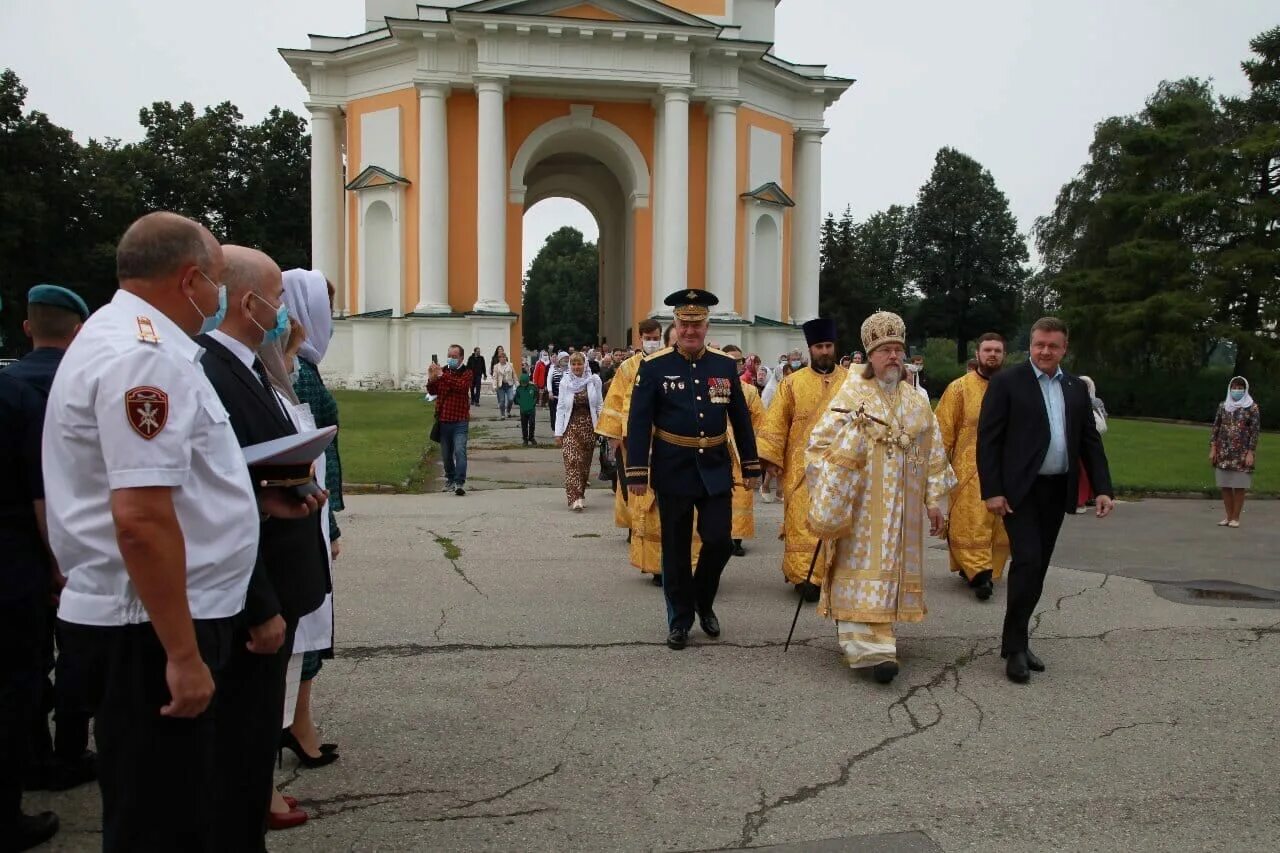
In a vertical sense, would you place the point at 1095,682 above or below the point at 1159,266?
below

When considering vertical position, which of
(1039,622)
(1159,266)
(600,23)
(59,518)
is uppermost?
(600,23)

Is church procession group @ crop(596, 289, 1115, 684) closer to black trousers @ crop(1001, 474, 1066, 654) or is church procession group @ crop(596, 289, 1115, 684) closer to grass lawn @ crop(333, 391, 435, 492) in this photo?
black trousers @ crop(1001, 474, 1066, 654)

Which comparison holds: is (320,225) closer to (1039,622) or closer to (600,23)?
(600,23)

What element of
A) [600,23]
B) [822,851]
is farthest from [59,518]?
[600,23]

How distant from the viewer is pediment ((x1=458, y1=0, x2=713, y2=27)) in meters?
33.9

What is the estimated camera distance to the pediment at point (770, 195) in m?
37.9

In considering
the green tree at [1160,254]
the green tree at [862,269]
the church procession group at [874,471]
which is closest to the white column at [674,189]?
the green tree at [1160,254]

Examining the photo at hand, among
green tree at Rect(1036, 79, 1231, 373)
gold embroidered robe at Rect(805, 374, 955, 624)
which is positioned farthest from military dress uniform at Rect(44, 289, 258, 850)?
green tree at Rect(1036, 79, 1231, 373)

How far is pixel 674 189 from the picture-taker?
35625 mm

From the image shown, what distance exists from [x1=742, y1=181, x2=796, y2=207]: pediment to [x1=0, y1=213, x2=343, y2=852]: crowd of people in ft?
116

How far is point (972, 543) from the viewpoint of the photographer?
866 centimetres

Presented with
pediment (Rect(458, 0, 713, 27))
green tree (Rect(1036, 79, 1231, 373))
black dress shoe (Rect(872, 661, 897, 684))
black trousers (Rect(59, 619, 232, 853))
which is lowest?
black dress shoe (Rect(872, 661, 897, 684))

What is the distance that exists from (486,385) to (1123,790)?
30.2m

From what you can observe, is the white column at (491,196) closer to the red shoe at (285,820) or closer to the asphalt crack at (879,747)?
the asphalt crack at (879,747)
